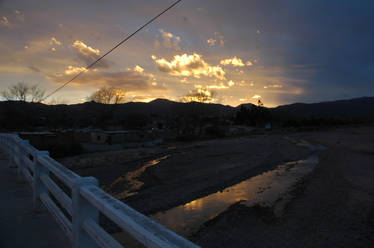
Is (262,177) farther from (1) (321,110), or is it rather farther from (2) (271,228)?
(1) (321,110)

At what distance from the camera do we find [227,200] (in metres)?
9.31

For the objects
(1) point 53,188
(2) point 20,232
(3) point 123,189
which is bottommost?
(3) point 123,189

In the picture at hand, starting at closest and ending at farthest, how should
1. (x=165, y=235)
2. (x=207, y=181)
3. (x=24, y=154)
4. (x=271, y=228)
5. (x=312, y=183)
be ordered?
1. (x=165, y=235)
2. (x=24, y=154)
3. (x=271, y=228)
4. (x=312, y=183)
5. (x=207, y=181)

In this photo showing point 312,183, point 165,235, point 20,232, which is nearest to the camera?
point 165,235

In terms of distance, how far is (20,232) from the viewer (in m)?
3.05

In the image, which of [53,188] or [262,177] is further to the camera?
[262,177]

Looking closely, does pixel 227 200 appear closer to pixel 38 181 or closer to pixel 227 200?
pixel 227 200

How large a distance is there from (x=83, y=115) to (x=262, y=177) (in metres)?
81.6

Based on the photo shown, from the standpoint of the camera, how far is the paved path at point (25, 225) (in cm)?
280

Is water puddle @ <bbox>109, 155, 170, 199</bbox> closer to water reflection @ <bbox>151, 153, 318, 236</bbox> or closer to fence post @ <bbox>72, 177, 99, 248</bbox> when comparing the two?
water reflection @ <bbox>151, 153, 318, 236</bbox>

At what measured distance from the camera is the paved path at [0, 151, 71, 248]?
9.20ft

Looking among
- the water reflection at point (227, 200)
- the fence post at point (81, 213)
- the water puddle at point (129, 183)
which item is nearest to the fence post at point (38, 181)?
the fence post at point (81, 213)

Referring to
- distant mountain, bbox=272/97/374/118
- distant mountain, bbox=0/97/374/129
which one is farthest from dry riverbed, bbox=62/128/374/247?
distant mountain, bbox=272/97/374/118

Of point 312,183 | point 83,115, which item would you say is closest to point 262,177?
point 312,183
